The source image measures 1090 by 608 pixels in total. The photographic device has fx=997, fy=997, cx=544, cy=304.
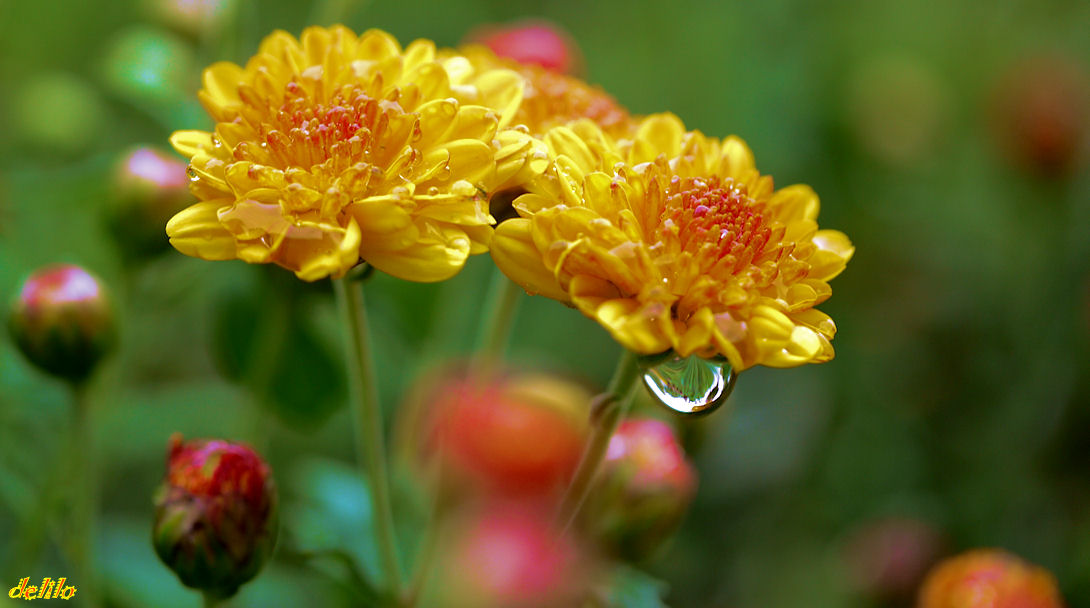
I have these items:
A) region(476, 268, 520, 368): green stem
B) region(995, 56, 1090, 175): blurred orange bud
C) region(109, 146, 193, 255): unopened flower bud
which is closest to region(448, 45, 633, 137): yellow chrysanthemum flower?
region(476, 268, 520, 368): green stem

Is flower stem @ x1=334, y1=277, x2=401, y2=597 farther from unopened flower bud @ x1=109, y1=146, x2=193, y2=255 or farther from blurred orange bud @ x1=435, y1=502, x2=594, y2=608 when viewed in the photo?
unopened flower bud @ x1=109, y1=146, x2=193, y2=255

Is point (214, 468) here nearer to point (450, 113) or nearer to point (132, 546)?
point (450, 113)

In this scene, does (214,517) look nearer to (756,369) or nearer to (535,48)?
(535,48)

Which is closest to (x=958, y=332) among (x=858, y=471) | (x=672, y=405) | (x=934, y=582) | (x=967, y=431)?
(x=967, y=431)

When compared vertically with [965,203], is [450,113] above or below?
above

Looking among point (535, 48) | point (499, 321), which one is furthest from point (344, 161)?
point (535, 48)

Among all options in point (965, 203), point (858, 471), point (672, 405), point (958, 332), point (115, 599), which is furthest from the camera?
point (965, 203)

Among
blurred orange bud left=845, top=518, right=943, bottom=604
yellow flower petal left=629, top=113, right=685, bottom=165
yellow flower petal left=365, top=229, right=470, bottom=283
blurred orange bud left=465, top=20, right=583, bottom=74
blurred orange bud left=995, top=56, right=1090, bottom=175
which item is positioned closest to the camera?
yellow flower petal left=365, top=229, right=470, bottom=283
